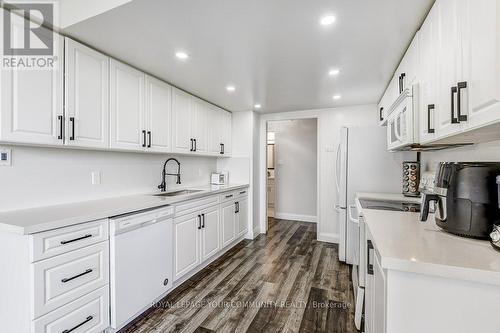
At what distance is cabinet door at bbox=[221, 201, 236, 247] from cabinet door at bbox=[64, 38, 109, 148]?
1736 mm

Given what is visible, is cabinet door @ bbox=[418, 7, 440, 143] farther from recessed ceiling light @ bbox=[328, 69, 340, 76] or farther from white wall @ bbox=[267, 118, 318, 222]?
white wall @ bbox=[267, 118, 318, 222]

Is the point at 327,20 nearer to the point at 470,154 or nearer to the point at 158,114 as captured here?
the point at 470,154

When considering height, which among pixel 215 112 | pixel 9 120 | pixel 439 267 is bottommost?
pixel 439 267

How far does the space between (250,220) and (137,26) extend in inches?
123

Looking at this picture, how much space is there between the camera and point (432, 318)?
816mm

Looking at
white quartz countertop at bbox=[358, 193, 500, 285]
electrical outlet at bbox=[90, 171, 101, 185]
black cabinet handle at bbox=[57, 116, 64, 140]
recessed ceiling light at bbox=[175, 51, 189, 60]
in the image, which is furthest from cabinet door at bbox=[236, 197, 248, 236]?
white quartz countertop at bbox=[358, 193, 500, 285]

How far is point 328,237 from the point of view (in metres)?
3.80

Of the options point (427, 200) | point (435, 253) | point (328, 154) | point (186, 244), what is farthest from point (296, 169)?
point (435, 253)

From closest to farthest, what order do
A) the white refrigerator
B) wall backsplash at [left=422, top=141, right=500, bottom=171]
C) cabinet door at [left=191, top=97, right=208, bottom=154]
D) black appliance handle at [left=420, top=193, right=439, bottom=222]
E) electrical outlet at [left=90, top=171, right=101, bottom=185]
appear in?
black appliance handle at [left=420, top=193, right=439, bottom=222], wall backsplash at [left=422, top=141, right=500, bottom=171], electrical outlet at [left=90, top=171, right=101, bottom=185], the white refrigerator, cabinet door at [left=191, top=97, right=208, bottom=154]

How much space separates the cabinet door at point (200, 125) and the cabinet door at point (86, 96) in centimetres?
125

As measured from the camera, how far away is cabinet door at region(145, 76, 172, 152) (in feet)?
7.99

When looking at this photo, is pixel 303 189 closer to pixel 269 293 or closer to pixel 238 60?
pixel 269 293

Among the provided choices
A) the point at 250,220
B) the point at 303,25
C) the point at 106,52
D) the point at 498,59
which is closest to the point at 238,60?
the point at 303,25

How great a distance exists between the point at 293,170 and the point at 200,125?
2.61 meters
